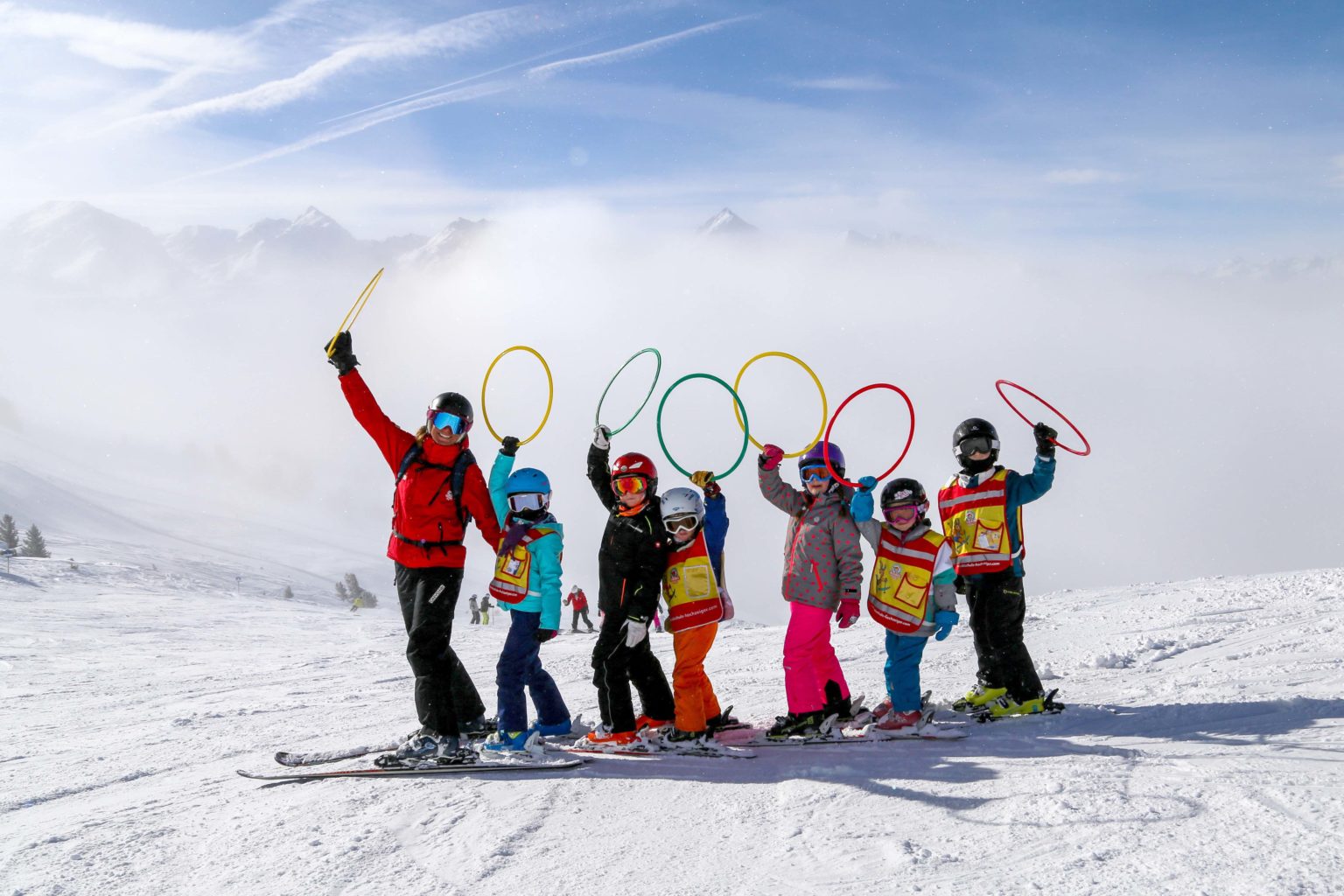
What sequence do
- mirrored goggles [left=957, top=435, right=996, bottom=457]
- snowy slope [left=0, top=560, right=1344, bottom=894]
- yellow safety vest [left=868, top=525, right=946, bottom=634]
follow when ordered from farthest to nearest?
1. mirrored goggles [left=957, top=435, right=996, bottom=457]
2. yellow safety vest [left=868, top=525, right=946, bottom=634]
3. snowy slope [left=0, top=560, right=1344, bottom=894]

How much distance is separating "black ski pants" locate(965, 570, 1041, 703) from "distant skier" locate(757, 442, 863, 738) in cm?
128

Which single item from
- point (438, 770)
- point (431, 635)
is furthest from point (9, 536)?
point (438, 770)

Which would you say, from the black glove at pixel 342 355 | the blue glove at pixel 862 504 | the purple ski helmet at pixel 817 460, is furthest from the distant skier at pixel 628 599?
the black glove at pixel 342 355

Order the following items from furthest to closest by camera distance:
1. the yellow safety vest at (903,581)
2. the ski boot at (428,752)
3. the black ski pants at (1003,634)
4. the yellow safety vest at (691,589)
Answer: the black ski pants at (1003,634) < the yellow safety vest at (903,581) < the yellow safety vest at (691,589) < the ski boot at (428,752)

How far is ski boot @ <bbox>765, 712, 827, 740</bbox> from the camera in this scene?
6.74 metres

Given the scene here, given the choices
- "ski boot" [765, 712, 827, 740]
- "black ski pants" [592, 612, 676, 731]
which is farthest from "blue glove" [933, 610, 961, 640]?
"black ski pants" [592, 612, 676, 731]

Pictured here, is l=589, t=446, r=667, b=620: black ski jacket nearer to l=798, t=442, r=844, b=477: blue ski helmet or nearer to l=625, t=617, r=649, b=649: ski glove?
l=625, t=617, r=649, b=649: ski glove

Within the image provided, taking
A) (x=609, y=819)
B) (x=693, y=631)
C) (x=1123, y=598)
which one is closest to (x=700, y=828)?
(x=609, y=819)

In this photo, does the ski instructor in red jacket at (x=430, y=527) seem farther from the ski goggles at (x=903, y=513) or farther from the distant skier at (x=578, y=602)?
the distant skier at (x=578, y=602)

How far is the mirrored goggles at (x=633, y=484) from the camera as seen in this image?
6844mm

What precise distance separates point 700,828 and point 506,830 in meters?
1.03

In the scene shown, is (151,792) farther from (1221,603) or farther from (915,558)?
(1221,603)

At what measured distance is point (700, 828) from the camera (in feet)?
15.2

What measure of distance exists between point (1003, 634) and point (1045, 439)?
164 centimetres
